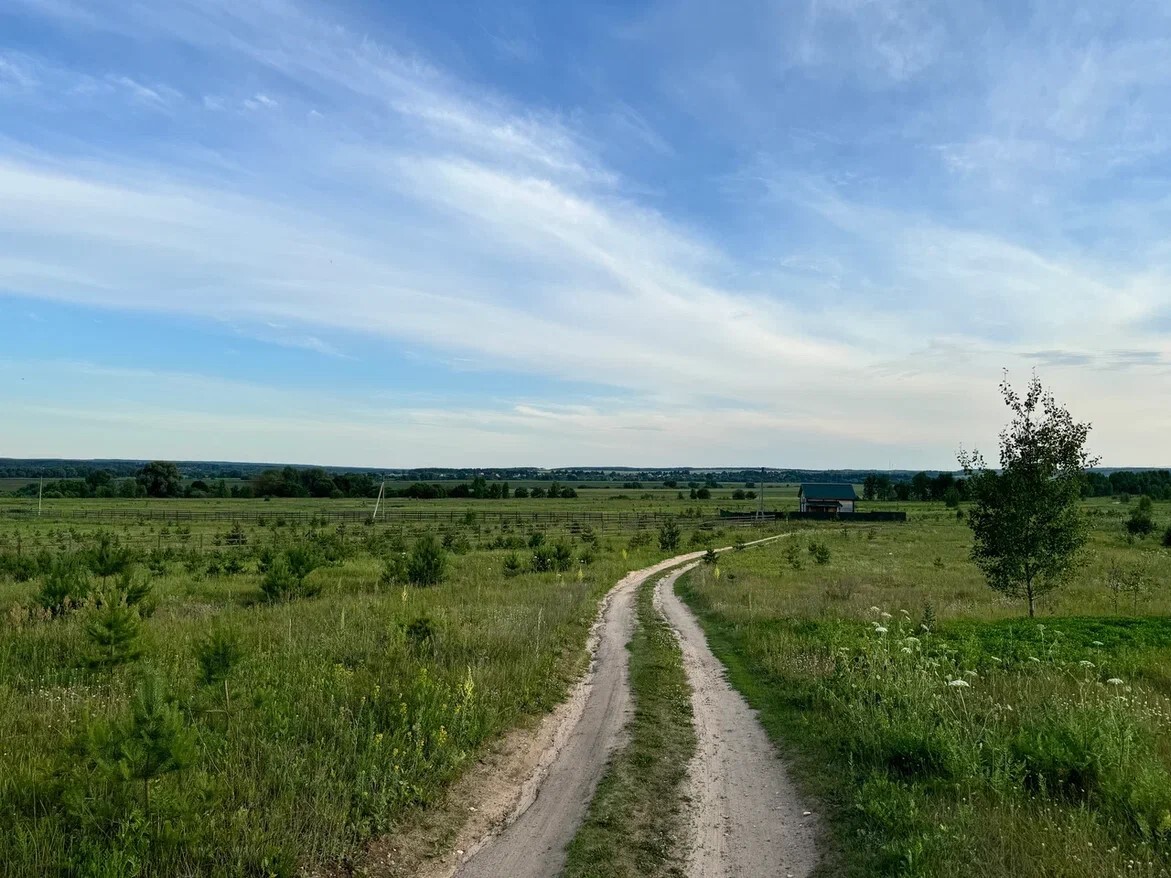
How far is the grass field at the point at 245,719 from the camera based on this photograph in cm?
534

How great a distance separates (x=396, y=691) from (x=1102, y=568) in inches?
1550

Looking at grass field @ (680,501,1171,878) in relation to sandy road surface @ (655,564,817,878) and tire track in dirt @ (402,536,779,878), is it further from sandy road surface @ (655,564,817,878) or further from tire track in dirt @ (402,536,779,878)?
tire track in dirt @ (402,536,779,878)

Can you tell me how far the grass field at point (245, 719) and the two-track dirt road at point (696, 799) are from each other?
632 mm

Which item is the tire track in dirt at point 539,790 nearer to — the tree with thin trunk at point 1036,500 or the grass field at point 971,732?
the grass field at point 971,732

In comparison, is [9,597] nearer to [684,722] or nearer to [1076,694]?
[684,722]

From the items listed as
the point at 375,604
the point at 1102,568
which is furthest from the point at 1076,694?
the point at 1102,568

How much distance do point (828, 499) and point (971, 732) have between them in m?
97.9

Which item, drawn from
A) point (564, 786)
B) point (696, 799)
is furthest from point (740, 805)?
point (564, 786)

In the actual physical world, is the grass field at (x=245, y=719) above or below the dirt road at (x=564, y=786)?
above

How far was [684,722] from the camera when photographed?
390 inches

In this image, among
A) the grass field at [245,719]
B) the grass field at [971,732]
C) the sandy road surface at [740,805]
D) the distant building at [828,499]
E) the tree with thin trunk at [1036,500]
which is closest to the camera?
the grass field at [245,719]

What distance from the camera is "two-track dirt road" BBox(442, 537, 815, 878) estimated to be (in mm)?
5965

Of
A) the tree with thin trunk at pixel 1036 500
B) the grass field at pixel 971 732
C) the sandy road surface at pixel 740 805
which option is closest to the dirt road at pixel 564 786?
the sandy road surface at pixel 740 805

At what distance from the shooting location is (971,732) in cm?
792
